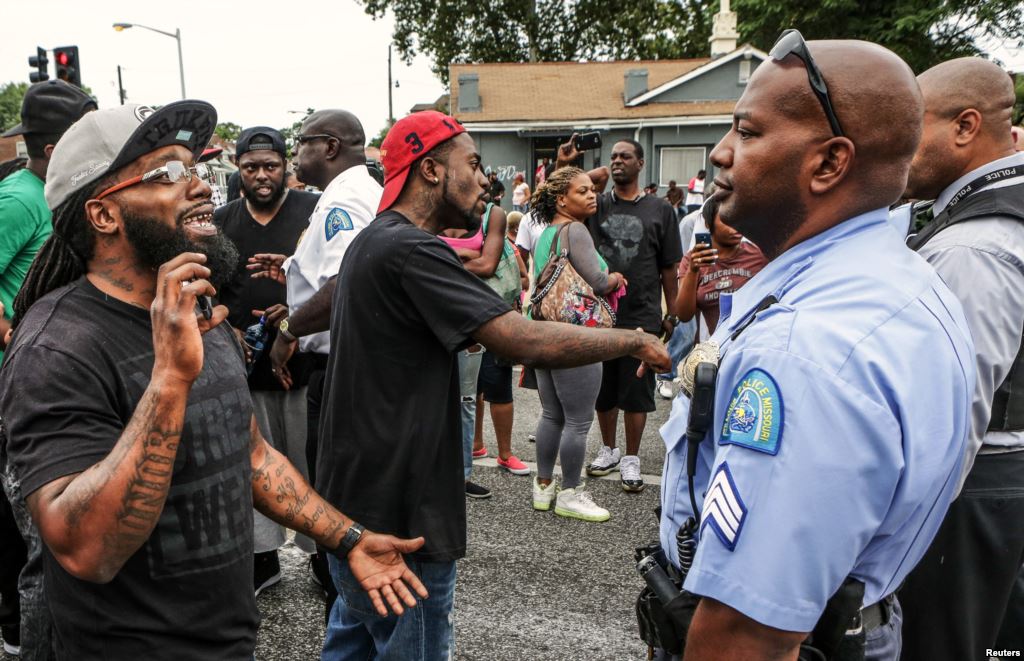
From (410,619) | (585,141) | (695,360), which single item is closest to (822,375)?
(695,360)

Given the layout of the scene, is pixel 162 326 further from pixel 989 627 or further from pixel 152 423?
pixel 989 627

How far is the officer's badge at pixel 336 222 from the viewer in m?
3.38

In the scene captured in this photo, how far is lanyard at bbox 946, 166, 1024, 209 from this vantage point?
7.77ft

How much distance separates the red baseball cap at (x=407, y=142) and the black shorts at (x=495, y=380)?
2.65 metres

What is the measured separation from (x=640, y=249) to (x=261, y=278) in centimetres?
274

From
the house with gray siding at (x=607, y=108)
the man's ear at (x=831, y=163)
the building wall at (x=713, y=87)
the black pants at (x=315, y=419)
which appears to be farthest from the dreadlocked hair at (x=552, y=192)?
the building wall at (x=713, y=87)

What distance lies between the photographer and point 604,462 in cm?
529

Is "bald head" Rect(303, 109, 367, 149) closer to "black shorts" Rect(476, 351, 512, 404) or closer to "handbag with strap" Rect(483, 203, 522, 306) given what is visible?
"handbag with strap" Rect(483, 203, 522, 306)

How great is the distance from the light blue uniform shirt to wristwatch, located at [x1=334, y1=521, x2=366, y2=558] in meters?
1.11

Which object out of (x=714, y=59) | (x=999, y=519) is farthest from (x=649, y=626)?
(x=714, y=59)

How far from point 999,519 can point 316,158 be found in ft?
11.4

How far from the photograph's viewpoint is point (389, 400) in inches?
88.4

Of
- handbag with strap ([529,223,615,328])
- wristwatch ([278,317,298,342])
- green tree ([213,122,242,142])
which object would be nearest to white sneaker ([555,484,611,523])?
handbag with strap ([529,223,615,328])

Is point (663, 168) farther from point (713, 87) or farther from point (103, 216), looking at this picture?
point (103, 216)
